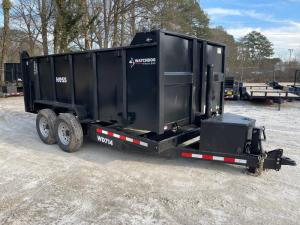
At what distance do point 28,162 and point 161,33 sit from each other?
3.45 meters

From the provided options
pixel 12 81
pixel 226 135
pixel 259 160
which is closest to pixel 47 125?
pixel 226 135

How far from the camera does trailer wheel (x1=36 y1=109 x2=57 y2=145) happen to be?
20.0 feet

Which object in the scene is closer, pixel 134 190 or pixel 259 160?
pixel 134 190

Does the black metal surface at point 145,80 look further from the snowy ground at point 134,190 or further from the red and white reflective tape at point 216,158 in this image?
the snowy ground at point 134,190

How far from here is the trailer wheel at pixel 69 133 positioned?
5402 mm

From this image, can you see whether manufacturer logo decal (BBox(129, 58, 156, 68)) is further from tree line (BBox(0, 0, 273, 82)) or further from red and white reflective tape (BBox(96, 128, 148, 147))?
tree line (BBox(0, 0, 273, 82))

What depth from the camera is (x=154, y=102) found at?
4.30 m

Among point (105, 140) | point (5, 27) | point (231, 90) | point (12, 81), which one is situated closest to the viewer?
point (105, 140)

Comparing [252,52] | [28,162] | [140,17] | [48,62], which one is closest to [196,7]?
[140,17]

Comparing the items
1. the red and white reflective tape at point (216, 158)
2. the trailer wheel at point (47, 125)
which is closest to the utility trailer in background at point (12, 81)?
the trailer wheel at point (47, 125)

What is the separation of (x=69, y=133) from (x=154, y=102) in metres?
2.16

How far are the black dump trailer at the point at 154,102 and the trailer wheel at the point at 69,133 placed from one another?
2 cm

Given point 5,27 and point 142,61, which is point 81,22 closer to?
point 5,27

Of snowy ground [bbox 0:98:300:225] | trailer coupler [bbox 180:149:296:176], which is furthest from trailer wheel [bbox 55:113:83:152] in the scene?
trailer coupler [bbox 180:149:296:176]
